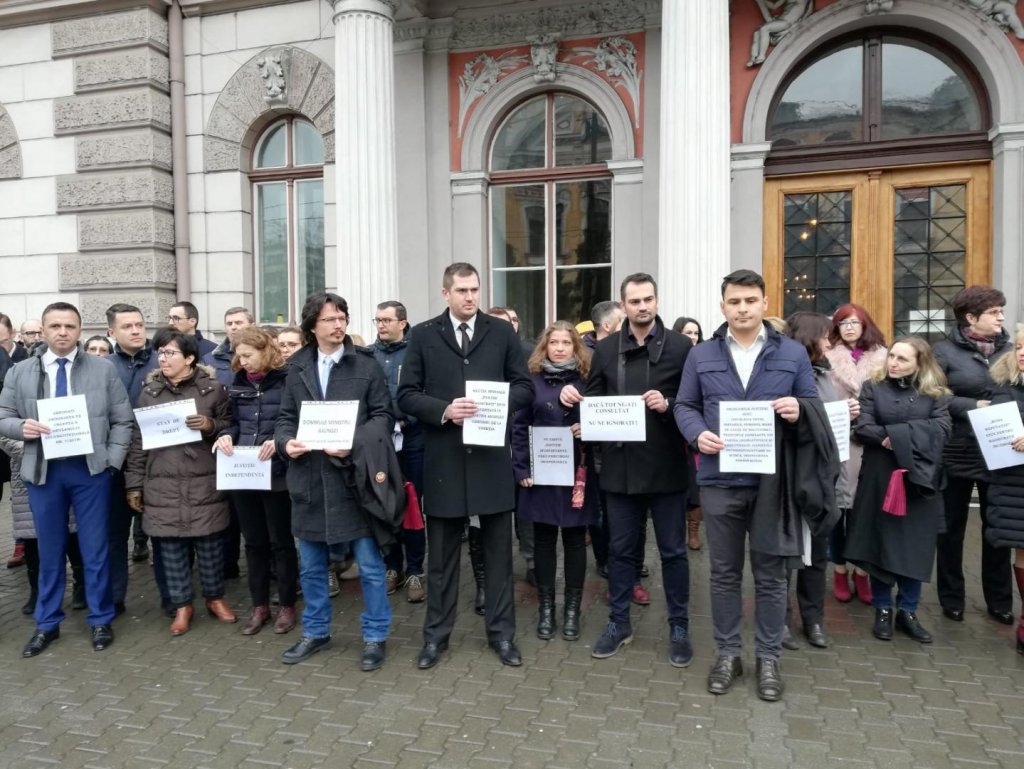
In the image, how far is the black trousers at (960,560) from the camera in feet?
15.1

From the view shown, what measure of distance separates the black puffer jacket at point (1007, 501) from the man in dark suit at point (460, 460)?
270 centimetres

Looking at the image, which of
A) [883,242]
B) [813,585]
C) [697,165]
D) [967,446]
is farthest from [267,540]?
[883,242]

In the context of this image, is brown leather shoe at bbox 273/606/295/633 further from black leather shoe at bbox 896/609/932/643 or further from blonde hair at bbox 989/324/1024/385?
blonde hair at bbox 989/324/1024/385

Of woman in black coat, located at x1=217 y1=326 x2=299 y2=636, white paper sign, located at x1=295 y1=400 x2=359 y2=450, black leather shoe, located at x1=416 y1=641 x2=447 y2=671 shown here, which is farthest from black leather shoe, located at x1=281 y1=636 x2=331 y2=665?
white paper sign, located at x1=295 y1=400 x2=359 y2=450

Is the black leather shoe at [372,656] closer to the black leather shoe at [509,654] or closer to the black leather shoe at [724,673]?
the black leather shoe at [509,654]

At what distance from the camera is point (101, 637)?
14.7ft

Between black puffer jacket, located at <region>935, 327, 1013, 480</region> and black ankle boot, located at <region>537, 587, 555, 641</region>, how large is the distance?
2.50 m

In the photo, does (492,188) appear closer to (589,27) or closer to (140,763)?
(589,27)

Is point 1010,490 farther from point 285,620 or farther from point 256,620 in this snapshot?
point 256,620

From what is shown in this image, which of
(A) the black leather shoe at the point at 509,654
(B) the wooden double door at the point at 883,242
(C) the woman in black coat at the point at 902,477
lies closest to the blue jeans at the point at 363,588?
(A) the black leather shoe at the point at 509,654

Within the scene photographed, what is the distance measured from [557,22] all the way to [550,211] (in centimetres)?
211

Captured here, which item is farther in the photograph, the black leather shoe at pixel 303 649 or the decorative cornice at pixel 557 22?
the decorative cornice at pixel 557 22

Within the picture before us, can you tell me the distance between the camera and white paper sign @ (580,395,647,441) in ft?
13.1

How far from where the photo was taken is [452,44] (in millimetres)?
9047
